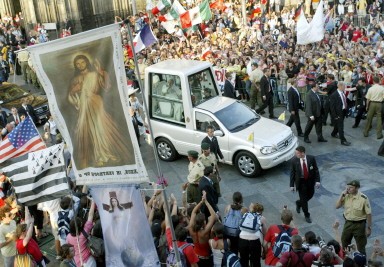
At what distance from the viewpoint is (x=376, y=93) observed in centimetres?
1355

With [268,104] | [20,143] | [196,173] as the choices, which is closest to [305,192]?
[196,173]

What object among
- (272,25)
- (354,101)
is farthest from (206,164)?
(272,25)

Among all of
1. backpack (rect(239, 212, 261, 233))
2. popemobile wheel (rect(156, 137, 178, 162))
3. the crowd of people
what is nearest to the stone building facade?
the crowd of people

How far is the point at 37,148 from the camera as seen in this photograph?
8.61 metres

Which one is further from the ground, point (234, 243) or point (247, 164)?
point (234, 243)

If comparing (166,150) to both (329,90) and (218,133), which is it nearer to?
(218,133)

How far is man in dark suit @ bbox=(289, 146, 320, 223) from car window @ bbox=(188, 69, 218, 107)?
165 inches

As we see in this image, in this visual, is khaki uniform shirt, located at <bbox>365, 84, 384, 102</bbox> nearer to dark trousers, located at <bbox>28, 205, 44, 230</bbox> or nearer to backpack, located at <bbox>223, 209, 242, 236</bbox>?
backpack, located at <bbox>223, 209, 242, 236</bbox>

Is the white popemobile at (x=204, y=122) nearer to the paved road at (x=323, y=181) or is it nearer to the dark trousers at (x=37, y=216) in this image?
the paved road at (x=323, y=181)

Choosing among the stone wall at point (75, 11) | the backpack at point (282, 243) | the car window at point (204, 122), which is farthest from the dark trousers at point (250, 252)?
the stone wall at point (75, 11)

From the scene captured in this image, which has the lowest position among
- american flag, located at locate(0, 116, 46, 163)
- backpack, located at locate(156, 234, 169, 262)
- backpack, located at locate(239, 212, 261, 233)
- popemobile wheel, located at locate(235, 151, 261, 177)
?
popemobile wheel, located at locate(235, 151, 261, 177)

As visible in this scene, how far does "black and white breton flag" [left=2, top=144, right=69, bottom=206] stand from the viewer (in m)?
7.59

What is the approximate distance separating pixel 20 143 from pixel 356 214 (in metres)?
5.58

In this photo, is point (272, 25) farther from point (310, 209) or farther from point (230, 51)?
point (310, 209)
